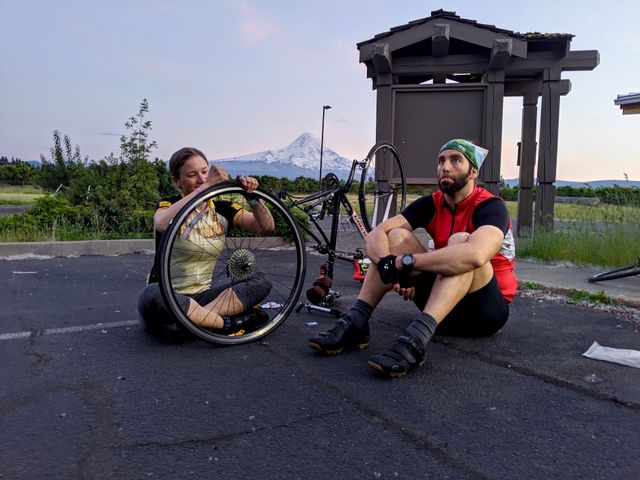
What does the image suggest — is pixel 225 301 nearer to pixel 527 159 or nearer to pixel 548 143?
pixel 548 143

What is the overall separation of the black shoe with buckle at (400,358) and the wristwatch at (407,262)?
1.18 ft

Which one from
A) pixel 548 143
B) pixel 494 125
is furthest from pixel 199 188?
pixel 548 143

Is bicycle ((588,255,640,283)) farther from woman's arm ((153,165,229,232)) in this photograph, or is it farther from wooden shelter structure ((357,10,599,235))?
woman's arm ((153,165,229,232))

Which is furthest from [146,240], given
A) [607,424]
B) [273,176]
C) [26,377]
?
[273,176]

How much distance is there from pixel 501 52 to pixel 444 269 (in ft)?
21.8

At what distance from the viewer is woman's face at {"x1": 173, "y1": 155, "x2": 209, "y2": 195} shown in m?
3.11

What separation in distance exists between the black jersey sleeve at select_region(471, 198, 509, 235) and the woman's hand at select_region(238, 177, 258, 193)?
49.4 inches

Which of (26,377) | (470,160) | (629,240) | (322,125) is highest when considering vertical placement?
(322,125)

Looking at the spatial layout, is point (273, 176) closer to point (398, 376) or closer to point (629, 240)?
point (629, 240)

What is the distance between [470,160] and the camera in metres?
3.05

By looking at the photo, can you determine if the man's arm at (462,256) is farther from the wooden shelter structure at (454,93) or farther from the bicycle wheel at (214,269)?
the wooden shelter structure at (454,93)

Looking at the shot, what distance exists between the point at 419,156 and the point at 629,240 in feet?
11.9

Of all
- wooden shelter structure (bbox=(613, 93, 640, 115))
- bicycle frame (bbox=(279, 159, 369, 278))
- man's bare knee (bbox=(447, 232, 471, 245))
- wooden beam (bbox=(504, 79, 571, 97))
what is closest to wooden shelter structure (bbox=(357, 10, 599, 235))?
wooden shelter structure (bbox=(613, 93, 640, 115))

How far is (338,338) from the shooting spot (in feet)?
9.47
